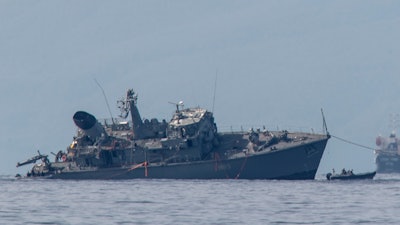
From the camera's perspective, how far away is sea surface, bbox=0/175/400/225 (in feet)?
270

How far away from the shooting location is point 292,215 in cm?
8456

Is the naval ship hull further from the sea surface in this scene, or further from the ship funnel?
the ship funnel

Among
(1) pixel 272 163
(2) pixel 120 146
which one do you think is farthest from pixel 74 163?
(1) pixel 272 163

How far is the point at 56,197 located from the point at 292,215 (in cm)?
3081

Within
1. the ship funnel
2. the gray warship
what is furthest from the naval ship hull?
the ship funnel

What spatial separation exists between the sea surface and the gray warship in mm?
5959

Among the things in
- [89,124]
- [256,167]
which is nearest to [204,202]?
[256,167]

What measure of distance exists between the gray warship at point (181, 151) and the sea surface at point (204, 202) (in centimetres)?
596

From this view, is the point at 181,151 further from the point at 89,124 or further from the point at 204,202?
the point at 204,202

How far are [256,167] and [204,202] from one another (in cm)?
4188

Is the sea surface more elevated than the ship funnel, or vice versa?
the ship funnel

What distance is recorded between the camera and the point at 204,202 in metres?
98.0

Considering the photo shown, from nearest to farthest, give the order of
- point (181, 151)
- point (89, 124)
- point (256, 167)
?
1. point (256, 167)
2. point (181, 151)
3. point (89, 124)

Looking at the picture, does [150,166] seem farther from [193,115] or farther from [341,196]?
[341,196]
